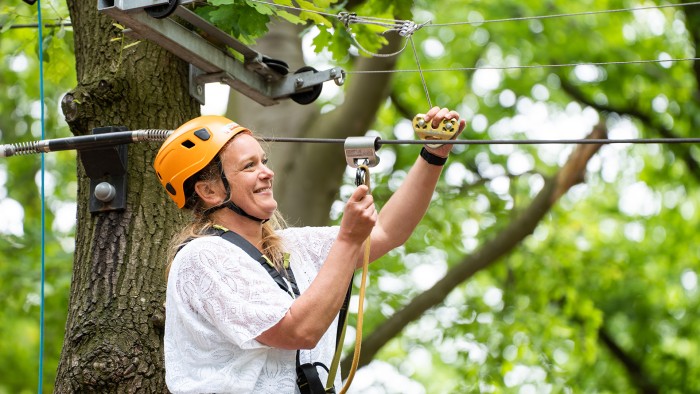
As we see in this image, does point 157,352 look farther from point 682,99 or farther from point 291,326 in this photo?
point 682,99

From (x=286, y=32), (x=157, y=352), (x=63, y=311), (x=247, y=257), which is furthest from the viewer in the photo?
(x=63, y=311)

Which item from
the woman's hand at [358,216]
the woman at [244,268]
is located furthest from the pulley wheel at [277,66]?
the woman's hand at [358,216]

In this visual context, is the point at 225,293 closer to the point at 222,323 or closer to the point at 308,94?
the point at 222,323

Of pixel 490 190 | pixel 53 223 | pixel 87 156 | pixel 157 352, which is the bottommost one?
pixel 53 223

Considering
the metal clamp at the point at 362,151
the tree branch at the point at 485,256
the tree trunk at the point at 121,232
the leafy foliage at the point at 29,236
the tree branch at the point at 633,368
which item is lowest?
the tree branch at the point at 633,368

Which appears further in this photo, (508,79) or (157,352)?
(508,79)

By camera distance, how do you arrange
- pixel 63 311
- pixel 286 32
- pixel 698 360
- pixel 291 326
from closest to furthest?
1. pixel 291 326
2. pixel 286 32
3. pixel 63 311
4. pixel 698 360

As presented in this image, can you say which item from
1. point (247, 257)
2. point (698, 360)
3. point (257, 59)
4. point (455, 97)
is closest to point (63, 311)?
point (455, 97)

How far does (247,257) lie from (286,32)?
385 cm

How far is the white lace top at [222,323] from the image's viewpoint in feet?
10.8

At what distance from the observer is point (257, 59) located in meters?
4.49

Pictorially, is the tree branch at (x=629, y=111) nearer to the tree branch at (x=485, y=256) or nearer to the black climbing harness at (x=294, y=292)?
the tree branch at (x=485, y=256)

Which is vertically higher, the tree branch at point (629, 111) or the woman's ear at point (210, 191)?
the woman's ear at point (210, 191)

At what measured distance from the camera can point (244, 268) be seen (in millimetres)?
3432
